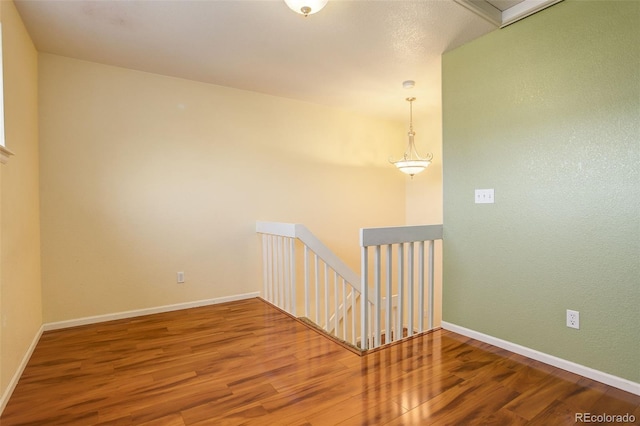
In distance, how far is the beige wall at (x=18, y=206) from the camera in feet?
6.26

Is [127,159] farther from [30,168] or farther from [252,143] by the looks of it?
[252,143]

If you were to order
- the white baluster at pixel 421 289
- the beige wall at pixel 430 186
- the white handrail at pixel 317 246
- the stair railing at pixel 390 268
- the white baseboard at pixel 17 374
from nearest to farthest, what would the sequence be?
the white baseboard at pixel 17 374, the stair railing at pixel 390 268, the white baluster at pixel 421 289, the white handrail at pixel 317 246, the beige wall at pixel 430 186

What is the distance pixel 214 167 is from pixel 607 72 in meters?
3.40

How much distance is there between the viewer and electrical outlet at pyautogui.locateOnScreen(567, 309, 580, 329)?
6.92ft

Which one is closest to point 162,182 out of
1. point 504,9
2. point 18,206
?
point 18,206

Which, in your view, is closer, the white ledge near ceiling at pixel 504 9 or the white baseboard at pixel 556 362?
the white baseboard at pixel 556 362

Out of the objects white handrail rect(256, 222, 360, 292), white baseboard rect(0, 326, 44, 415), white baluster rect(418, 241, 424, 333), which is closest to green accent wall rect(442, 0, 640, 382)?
white baluster rect(418, 241, 424, 333)

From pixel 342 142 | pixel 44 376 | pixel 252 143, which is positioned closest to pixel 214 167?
pixel 252 143

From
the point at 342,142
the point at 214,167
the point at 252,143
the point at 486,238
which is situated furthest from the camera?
the point at 342,142

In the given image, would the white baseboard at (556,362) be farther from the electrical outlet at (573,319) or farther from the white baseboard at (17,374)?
the white baseboard at (17,374)

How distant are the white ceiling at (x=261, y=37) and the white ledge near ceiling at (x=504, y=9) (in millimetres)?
48

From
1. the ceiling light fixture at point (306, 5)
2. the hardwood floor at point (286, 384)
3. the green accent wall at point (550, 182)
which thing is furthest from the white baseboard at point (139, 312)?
the ceiling light fixture at point (306, 5)

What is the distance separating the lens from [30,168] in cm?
253

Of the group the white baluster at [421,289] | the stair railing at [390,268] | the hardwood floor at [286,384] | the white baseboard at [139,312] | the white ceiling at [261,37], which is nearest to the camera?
the hardwood floor at [286,384]
